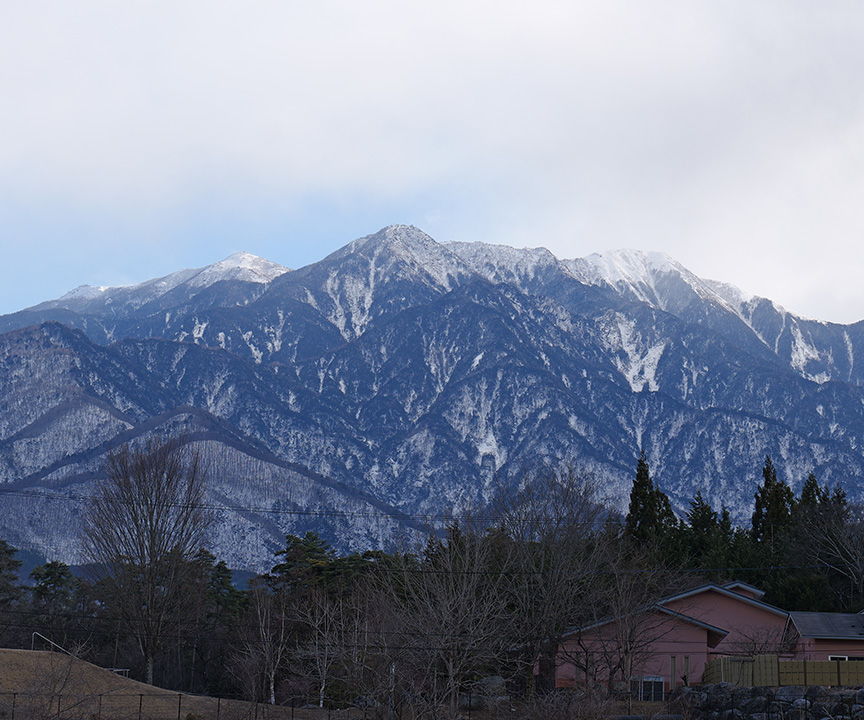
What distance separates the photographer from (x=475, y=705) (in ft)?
181

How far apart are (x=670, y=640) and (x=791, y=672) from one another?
1751 centimetres

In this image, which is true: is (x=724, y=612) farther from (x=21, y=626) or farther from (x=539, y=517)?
(x=21, y=626)

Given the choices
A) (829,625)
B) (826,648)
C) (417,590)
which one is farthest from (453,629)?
(829,625)

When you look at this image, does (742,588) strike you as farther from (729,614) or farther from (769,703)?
(769,703)

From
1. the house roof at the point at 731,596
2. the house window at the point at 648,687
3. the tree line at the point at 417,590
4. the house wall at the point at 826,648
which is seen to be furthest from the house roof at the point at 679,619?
the house wall at the point at 826,648

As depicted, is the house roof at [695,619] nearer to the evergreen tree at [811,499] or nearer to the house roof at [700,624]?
the house roof at [700,624]

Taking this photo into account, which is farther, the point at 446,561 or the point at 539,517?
the point at 539,517

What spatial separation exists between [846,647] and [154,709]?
37.7m

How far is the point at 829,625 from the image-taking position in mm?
61156

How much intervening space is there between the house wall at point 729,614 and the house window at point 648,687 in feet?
16.9

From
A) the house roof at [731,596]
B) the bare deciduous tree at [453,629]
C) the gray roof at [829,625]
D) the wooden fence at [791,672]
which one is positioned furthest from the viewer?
the house roof at [731,596]

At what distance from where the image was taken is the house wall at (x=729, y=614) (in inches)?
2559

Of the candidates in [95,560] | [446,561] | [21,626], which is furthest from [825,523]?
[21,626]

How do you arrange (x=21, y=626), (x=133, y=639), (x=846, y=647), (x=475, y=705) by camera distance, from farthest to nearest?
(x=21, y=626) → (x=133, y=639) → (x=846, y=647) → (x=475, y=705)
